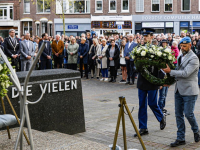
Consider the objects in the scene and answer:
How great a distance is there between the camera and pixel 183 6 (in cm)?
4156

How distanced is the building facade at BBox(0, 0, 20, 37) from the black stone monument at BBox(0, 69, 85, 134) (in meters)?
41.3

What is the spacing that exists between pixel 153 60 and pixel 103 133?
1.91m

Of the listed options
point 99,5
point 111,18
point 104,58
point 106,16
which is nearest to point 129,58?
point 104,58

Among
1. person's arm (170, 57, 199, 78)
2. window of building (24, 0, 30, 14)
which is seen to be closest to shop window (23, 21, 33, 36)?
window of building (24, 0, 30, 14)

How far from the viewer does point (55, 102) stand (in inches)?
262

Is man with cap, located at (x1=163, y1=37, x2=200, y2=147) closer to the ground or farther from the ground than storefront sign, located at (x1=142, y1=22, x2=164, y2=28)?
closer to the ground

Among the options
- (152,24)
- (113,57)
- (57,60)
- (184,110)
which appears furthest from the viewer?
(152,24)

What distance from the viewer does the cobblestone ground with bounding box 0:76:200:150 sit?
5.32 meters

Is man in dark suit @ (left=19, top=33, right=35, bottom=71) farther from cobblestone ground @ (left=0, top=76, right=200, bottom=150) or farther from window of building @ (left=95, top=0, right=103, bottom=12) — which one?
window of building @ (left=95, top=0, right=103, bottom=12)

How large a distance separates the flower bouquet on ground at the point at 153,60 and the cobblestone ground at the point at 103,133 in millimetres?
1190

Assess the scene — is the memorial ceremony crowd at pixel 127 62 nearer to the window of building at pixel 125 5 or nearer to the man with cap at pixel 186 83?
the man with cap at pixel 186 83

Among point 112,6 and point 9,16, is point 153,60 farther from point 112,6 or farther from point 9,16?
point 9,16

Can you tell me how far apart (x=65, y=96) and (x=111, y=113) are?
2.61 m

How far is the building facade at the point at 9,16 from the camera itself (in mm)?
46469
